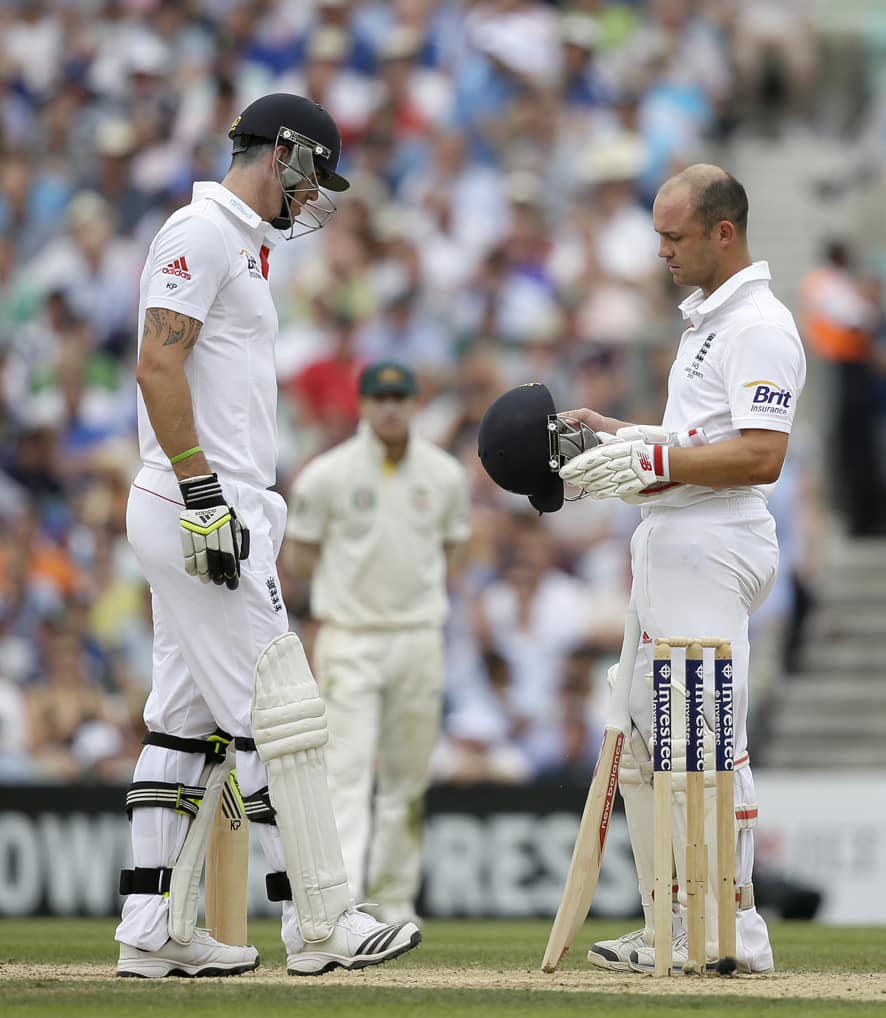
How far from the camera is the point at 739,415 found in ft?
19.5

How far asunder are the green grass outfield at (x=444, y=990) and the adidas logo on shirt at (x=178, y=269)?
198 centimetres

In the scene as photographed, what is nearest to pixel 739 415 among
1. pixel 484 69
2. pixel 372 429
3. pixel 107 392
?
pixel 372 429

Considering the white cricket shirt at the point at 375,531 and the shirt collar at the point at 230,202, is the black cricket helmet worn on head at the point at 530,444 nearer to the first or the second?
the shirt collar at the point at 230,202

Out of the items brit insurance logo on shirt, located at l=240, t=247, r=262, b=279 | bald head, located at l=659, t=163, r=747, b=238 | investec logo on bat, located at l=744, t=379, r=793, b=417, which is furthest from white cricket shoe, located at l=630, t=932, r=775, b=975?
brit insurance logo on shirt, located at l=240, t=247, r=262, b=279

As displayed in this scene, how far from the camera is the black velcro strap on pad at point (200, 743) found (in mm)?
5969

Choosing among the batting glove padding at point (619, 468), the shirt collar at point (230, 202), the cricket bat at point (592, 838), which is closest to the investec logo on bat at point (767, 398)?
the batting glove padding at point (619, 468)

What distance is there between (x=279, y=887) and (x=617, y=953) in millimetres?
1167

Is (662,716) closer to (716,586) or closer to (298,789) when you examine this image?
(716,586)

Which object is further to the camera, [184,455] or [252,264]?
[252,264]

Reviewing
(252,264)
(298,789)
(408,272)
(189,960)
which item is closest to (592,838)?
(298,789)

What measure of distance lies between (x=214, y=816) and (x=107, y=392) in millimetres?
8570

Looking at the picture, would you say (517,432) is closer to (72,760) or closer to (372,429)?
(372,429)

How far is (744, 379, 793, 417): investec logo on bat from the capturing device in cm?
594

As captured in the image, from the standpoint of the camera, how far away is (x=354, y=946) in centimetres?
578
